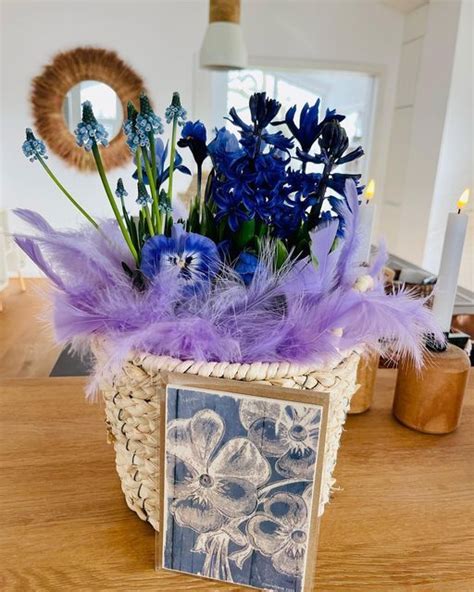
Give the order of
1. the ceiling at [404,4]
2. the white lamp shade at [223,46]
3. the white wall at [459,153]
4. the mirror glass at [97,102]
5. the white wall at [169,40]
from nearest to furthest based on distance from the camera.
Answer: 1. the white lamp shade at [223,46]
2. the white wall at [459,153]
3. the ceiling at [404,4]
4. the white wall at [169,40]
5. the mirror glass at [97,102]

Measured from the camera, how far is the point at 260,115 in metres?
0.34

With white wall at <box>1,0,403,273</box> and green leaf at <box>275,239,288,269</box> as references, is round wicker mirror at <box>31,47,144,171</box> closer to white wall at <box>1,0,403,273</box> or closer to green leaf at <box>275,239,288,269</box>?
white wall at <box>1,0,403,273</box>

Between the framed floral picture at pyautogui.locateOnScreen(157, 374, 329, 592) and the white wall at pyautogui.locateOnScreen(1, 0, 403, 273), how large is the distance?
140 inches

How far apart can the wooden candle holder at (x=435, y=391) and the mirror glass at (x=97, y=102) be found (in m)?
3.78

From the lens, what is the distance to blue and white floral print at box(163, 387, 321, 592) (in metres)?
0.35

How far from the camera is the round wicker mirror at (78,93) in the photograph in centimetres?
372

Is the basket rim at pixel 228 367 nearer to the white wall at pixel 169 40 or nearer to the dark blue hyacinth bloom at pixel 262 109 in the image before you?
the dark blue hyacinth bloom at pixel 262 109

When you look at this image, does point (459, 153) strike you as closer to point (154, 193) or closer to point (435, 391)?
point (435, 391)

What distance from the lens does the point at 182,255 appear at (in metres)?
0.34

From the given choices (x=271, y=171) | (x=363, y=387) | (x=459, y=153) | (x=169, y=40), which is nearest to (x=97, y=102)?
(x=169, y=40)

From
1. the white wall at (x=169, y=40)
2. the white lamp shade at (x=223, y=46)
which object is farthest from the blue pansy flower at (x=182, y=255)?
the white wall at (x=169, y=40)

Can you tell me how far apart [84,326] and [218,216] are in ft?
0.44

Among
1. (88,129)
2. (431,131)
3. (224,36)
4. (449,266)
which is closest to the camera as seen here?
(88,129)

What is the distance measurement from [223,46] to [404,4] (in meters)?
2.19
